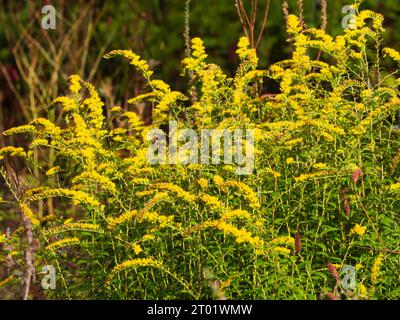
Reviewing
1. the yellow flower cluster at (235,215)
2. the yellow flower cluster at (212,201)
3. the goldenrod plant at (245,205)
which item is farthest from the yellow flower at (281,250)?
the yellow flower cluster at (212,201)

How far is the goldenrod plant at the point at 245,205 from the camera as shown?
3838 mm

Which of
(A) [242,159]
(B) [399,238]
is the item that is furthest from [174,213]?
(B) [399,238]

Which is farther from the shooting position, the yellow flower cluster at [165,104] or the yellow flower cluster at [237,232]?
the yellow flower cluster at [165,104]

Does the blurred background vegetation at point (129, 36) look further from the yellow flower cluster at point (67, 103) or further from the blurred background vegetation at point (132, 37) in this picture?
the yellow flower cluster at point (67, 103)

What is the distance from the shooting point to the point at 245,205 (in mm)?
4188

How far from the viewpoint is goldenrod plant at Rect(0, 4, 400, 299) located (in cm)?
384

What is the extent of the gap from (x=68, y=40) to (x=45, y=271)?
4.41 meters

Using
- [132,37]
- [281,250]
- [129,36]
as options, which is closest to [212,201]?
[281,250]

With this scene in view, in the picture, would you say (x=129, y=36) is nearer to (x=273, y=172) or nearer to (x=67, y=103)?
(x=67, y=103)

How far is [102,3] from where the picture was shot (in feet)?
32.6

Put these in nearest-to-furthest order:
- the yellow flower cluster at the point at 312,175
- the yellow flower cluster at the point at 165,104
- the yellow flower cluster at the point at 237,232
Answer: the yellow flower cluster at the point at 237,232, the yellow flower cluster at the point at 312,175, the yellow flower cluster at the point at 165,104

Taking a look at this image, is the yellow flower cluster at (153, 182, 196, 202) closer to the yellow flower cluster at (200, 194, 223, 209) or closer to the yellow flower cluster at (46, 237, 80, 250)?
the yellow flower cluster at (200, 194, 223, 209)

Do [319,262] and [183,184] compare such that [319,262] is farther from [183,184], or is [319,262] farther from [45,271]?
[45,271]

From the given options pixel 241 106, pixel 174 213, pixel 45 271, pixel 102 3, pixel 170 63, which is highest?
pixel 102 3
